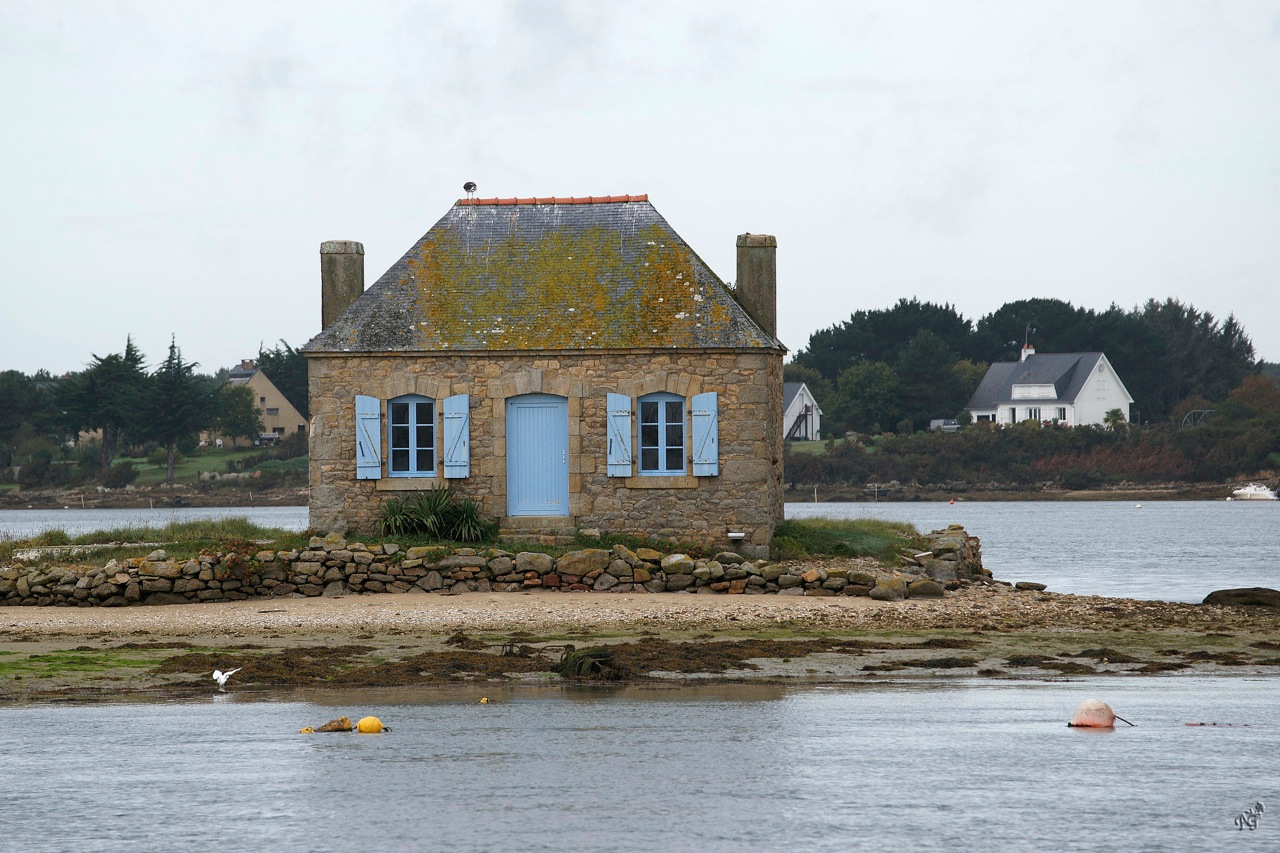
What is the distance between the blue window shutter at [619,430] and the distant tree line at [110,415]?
47.1 metres

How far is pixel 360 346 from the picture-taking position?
20016mm

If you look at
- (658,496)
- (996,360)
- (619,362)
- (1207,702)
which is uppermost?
Result: (996,360)

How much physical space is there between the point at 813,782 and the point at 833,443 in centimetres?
6692

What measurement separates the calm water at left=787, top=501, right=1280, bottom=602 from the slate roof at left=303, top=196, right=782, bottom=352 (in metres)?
8.17

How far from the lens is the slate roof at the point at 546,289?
1983 cm

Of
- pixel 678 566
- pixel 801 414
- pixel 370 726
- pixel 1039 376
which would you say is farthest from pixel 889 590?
pixel 1039 376

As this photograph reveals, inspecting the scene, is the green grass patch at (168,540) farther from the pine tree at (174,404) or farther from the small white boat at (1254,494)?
the small white boat at (1254,494)

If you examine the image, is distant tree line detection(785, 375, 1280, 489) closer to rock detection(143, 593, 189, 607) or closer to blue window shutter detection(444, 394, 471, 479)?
blue window shutter detection(444, 394, 471, 479)

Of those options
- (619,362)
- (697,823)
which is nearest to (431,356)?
(619,362)

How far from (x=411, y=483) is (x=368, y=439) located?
0.86 m

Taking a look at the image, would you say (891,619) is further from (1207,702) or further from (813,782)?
(813,782)

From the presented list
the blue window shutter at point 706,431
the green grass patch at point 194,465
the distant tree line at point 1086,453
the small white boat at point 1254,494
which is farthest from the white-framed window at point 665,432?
the small white boat at point 1254,494

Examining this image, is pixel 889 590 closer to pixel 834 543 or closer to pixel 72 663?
pixel 834 543
